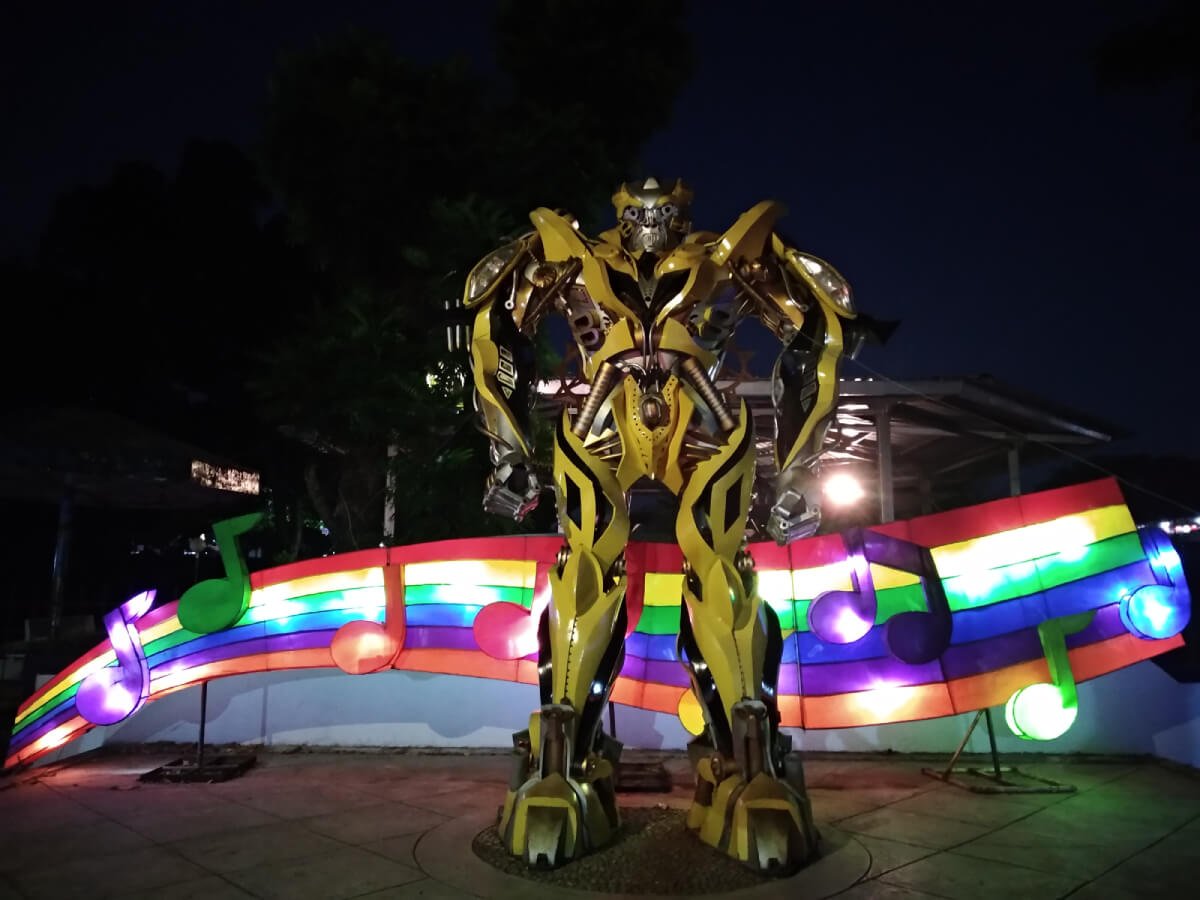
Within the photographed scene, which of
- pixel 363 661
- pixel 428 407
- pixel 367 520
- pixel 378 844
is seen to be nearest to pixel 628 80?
pixel 428 407

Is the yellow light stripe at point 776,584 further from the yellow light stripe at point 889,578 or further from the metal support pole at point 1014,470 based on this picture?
the metal support pole at point 1014,470

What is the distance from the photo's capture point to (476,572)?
5.74 meters

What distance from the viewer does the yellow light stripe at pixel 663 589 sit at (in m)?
5.50

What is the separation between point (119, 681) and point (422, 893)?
3.68 meters

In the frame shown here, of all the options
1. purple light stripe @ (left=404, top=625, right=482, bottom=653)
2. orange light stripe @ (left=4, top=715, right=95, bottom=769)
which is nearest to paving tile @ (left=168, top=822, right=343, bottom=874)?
purple light stripe @ (left=404, top=625, right=482, bottom=653)

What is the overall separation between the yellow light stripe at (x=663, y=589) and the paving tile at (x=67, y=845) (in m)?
3.18

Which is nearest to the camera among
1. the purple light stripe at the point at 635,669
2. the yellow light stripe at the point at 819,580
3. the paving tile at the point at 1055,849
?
the paving tile at the point at 1055,849

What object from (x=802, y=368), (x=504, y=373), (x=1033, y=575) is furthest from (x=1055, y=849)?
(x=504, y=373)

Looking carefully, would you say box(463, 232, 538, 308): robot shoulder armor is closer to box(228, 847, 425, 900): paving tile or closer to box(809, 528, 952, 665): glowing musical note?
box(809, 528, 952, 665): glowing musical note

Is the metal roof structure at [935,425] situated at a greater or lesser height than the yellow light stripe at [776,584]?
greater

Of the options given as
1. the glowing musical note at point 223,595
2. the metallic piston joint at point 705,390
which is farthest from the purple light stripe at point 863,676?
the glowing musical note at point 223,595

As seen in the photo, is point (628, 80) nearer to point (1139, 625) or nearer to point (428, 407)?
point (428, 407)

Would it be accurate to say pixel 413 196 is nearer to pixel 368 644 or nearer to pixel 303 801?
pixel 368 644

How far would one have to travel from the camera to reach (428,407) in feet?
26.7
